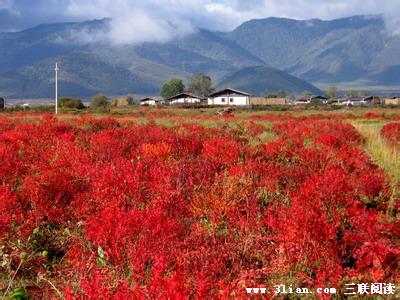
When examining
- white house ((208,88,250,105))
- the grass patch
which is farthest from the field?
white house ((208,88,250,105))

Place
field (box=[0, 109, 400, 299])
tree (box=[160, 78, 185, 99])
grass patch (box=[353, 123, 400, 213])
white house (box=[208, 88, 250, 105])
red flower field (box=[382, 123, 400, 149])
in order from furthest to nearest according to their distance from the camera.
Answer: tree (box=[160, 78, 185, 99]) < white house (box=[208, 88, 250, 105]) < red flower field (box=[382, 123, 400, 149]) < grass patch (box=[353, 123, 400, 213]) < field (box=[0, 109, 400, 299])

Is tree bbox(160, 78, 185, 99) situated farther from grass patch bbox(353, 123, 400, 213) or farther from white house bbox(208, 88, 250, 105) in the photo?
grass patch bbox(353, 123, 400, 213)

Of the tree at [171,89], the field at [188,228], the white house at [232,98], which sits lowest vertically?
the field at [188,228]

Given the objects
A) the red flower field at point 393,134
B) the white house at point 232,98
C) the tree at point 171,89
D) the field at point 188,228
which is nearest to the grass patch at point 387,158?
the field at point 188,228

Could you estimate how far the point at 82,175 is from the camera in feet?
26.2

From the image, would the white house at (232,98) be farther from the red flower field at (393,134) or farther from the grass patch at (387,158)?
the grass patch at (387,158)

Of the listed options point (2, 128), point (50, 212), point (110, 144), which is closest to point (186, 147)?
point (110, 144)

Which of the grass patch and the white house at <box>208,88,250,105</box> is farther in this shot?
the white house at <box>208,88,250,105</box>

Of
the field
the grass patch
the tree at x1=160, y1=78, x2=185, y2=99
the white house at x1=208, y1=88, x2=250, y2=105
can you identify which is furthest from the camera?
the tree at x1=160, y1=78, x2=185, y2=99

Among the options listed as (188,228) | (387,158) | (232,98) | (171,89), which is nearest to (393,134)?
(387,158)

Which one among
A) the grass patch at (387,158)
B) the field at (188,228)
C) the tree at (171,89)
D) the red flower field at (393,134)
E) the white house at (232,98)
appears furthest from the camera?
the tree at (171,89)

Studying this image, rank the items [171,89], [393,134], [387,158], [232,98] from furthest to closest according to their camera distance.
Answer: [171,89]
[232,98]
[393,134]
[387,158]

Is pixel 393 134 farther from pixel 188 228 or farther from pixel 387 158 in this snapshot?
pixel 188 228

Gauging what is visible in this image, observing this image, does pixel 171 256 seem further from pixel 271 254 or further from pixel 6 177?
pixel 6 177
